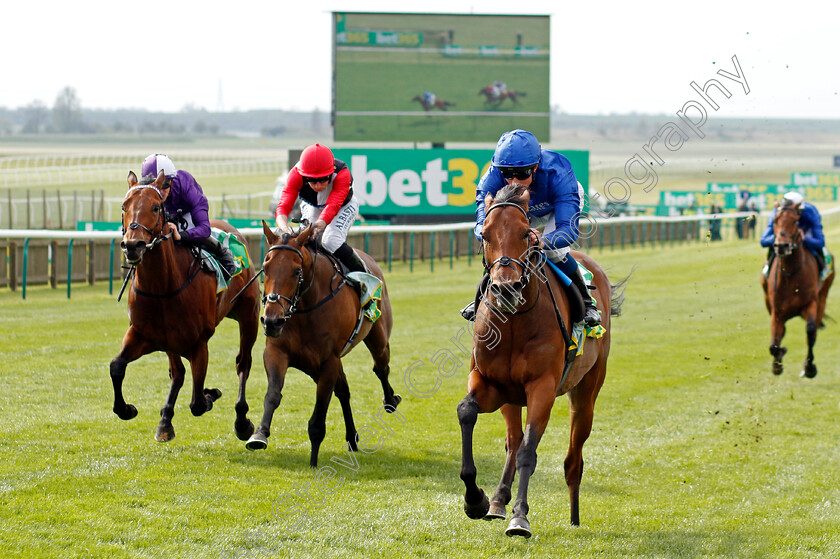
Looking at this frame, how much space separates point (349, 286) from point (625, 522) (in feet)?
8.00

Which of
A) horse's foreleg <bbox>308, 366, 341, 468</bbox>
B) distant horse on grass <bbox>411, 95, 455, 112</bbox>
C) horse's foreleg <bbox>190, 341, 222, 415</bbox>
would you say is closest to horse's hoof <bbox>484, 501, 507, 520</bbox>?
horse's foreleg <bbox>308, 366, 341, 468</bbox>

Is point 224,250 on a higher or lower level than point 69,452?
higher

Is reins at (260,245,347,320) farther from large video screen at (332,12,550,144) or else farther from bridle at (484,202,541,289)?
large video screen at (332,12,550,144)

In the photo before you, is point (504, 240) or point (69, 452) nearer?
point (504, 240)

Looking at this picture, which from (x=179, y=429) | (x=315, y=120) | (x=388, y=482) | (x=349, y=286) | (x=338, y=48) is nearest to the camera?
(x=388, y=482)

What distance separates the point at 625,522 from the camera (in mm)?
5680

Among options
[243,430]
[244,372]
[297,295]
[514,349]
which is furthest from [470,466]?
[244,372]

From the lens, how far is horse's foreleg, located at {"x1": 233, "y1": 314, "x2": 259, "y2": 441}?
6.82 meters

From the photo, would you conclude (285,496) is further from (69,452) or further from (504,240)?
(504,240)

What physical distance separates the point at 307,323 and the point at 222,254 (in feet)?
4.04

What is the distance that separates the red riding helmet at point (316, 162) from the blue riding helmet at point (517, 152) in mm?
2071

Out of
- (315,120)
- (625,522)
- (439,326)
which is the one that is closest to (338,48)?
(439,326)

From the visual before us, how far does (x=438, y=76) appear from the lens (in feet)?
82.5

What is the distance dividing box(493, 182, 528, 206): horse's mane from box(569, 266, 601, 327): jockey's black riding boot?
2.86 ft
